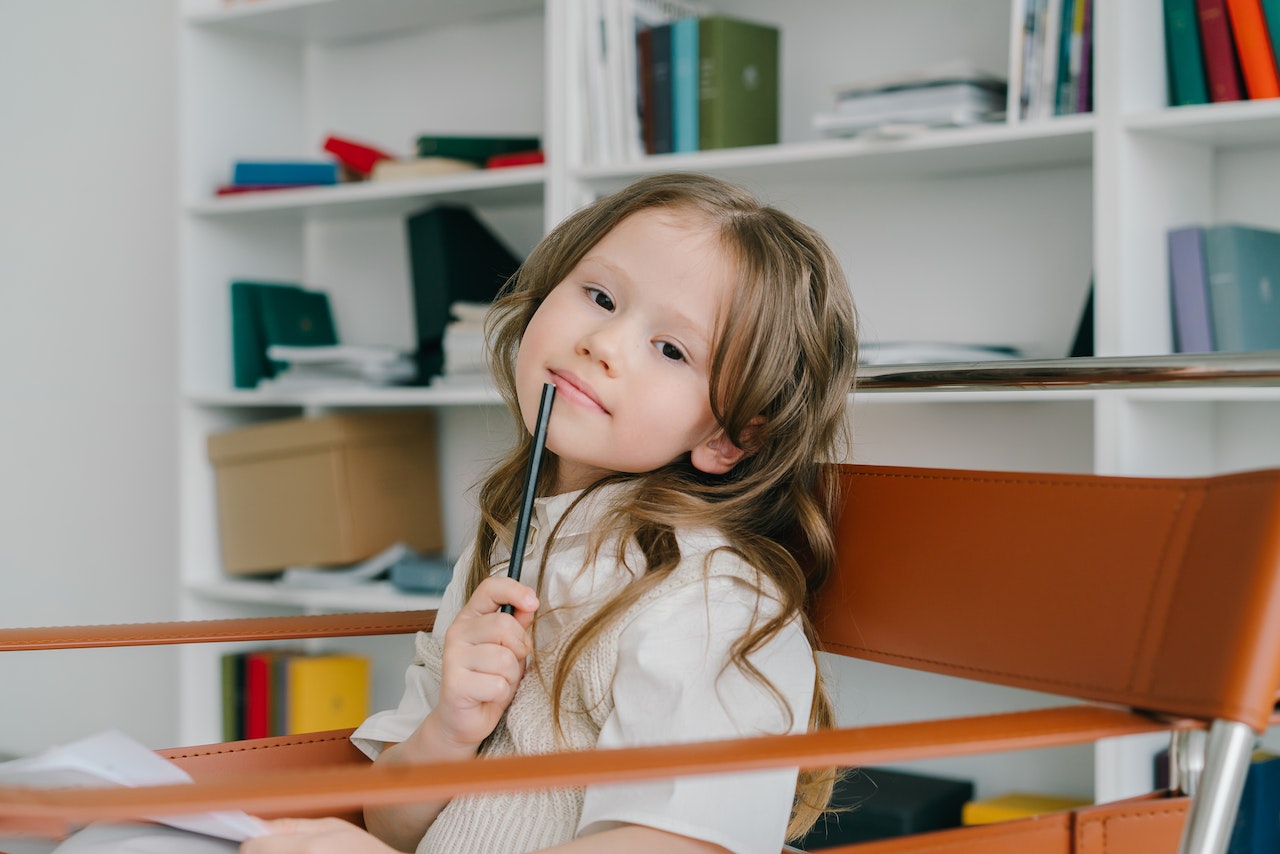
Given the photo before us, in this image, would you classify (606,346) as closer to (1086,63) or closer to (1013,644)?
(1013,644)

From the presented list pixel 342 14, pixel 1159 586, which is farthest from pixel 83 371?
pixel 1159 586

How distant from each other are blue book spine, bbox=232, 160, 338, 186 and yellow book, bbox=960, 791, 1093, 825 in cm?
166

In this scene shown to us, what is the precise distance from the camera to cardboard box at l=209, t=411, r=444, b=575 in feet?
8.09

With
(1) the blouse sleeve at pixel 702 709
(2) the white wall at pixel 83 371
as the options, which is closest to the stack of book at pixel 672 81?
(1) the blouse sleeve at pixel 702 709

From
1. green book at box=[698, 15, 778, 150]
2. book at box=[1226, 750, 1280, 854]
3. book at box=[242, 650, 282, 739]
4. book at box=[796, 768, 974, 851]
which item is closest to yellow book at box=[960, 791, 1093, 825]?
book at box=[796, 768, 974, 851]

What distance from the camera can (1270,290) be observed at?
179cm

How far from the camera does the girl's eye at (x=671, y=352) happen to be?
1.08 metres

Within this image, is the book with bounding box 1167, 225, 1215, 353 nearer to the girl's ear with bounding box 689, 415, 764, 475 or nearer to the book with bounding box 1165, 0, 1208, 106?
the book with bounding box 1165, 0, 1208, 106

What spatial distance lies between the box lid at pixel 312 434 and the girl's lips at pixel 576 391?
146cm

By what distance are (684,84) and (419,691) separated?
1230mm

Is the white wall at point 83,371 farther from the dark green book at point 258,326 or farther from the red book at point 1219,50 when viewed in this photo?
the red book at point 1219,50

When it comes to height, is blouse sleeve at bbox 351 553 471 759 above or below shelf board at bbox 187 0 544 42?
below

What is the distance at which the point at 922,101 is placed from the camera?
1.90m

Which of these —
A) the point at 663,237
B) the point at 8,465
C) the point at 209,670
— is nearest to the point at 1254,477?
the point at 663,237
